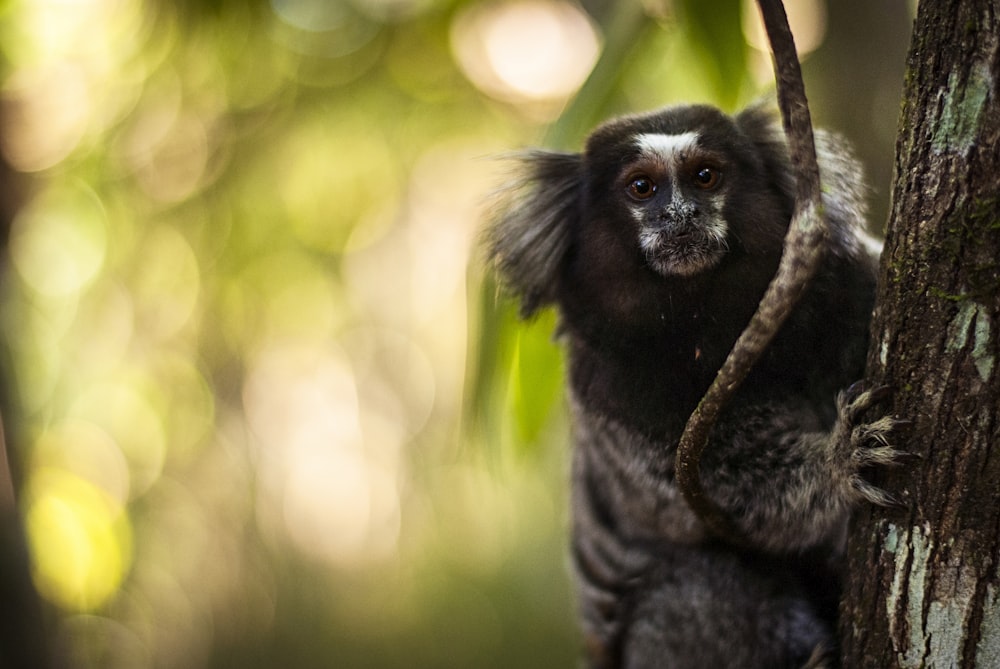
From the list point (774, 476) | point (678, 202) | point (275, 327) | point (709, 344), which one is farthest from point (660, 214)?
point (275, 327)

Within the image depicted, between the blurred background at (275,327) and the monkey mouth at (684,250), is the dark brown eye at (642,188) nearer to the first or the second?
the monkey mouth at (684,250)

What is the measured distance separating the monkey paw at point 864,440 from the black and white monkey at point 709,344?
191 mm

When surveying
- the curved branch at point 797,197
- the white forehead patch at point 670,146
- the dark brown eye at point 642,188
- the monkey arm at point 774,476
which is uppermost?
the white forehead patch at point 670,146

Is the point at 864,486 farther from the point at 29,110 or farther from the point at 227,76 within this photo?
the point at 227,76

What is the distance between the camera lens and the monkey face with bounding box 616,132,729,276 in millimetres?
2070

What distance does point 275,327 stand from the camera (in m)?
7.05

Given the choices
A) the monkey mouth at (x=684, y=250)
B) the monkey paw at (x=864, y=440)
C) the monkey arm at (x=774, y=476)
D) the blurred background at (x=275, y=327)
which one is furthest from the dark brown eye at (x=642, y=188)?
the blurred background at (x=275, y=327)

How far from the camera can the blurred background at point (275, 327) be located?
5.07 metres

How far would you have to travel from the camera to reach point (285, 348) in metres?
7.25

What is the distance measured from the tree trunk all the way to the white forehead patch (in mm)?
639

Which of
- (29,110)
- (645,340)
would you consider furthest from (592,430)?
(29,110)

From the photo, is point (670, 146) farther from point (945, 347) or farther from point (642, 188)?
point (945, 347)

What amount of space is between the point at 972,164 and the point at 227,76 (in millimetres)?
5213

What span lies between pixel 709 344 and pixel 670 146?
448mm
